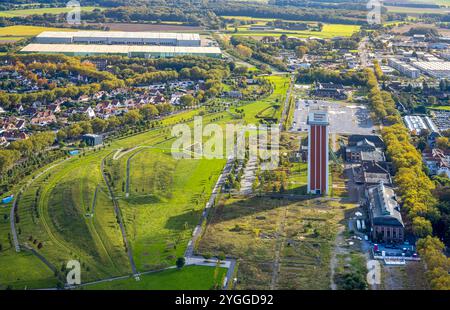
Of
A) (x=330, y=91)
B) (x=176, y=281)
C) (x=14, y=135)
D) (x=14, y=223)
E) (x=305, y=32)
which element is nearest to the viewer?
(x=176, y=281)

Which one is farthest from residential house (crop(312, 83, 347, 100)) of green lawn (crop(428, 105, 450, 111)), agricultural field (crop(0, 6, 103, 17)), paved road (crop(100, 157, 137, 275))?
agricultural field (crop(0, 6, 103, 17))

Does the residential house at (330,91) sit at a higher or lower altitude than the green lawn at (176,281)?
higher

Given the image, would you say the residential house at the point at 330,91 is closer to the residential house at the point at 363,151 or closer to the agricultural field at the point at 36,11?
the residential house at the point at 363,151

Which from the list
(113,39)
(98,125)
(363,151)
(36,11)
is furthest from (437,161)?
(36,11)

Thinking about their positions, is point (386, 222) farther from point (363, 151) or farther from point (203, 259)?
point (363, 151)

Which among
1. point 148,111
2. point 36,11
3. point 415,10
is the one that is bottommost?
point 148,111

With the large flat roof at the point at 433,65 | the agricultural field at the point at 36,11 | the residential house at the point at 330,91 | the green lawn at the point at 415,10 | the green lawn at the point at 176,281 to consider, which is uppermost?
the green lawn at the point at 415,10

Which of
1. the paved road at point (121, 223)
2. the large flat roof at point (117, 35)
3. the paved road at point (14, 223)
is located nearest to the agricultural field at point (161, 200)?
the paved road at point (121, 223)

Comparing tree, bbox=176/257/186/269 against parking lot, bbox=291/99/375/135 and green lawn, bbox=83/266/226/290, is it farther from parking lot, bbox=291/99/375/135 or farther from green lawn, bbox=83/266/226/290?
parking lot, bbox=291/99/375/135
